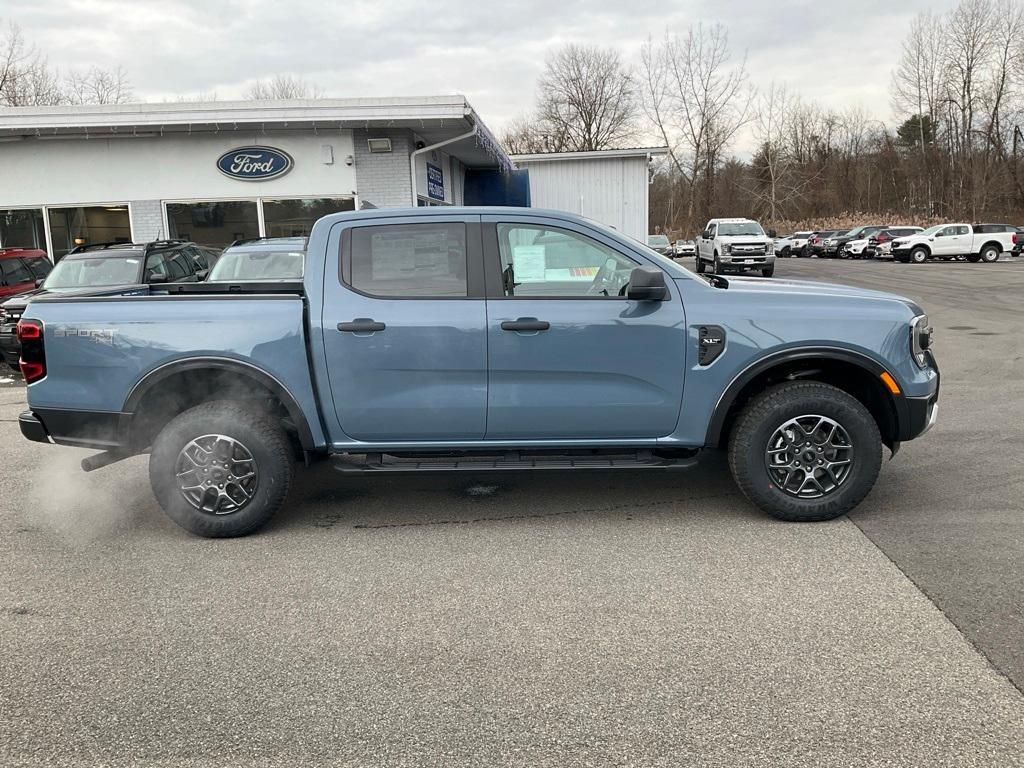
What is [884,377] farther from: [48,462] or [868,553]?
[48,462]

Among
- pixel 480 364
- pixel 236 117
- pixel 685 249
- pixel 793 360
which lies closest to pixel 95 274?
pixel 236 117

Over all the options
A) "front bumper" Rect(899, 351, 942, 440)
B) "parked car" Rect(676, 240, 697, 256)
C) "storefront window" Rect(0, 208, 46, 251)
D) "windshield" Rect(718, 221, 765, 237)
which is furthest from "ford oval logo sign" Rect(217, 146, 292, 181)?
"parked car" Rect(676, 240, 697, 256)

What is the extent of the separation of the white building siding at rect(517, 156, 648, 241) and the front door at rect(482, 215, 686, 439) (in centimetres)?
1722

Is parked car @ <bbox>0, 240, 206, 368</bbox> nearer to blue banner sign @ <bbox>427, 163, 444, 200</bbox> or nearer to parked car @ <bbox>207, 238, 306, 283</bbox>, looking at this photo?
parked car @ <bbox>207, 238, 306, 283</bbox>

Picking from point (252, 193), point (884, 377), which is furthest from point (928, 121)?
point (884, 377)

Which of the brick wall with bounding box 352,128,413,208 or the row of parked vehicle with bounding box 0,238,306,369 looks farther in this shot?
the brick wall with bounding box 352,128,413,208

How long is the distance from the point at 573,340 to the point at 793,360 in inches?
49.8

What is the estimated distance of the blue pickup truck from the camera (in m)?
4.50

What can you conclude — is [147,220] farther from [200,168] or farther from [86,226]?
[200,168]

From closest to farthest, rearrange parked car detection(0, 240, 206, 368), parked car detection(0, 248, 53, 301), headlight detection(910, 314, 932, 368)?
headlight detection(910, 314, 932, 368) → parked car detection(0, 240, 206, 368) → parked car detection(0, 248, 53, 301)

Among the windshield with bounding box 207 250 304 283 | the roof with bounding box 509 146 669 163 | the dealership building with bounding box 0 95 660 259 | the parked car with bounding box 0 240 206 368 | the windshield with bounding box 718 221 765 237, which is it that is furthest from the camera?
the windshield with bounding box 718 221 765 237

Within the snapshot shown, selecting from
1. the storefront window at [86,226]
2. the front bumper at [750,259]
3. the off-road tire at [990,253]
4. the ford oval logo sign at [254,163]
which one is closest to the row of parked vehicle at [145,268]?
the ford oval logo sign at [254,163]

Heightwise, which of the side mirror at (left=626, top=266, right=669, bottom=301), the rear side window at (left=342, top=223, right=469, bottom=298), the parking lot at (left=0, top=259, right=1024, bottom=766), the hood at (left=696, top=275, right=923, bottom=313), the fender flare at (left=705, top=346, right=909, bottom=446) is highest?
the rear side window at (left=342, top=223, right=469, bottom=298)

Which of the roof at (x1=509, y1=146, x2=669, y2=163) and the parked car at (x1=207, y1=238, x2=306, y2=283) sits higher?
the roof at (x1=509, y1=146, x2=669, y2=163)
